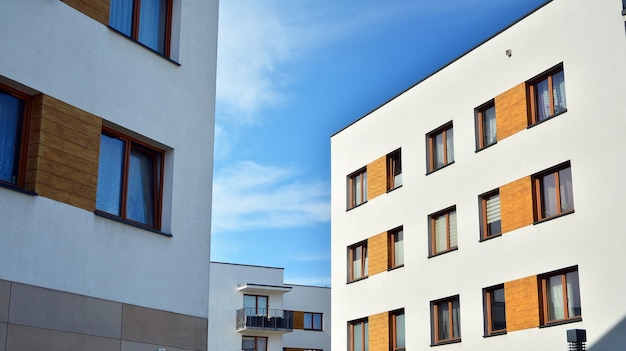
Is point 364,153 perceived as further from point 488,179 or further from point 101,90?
point 101,90

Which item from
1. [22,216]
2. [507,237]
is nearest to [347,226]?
[507,237]

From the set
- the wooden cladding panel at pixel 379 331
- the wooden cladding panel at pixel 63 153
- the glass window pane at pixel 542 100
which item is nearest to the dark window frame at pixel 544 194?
the glass window pane at pixel 542 100

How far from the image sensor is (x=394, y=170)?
31438 millimetres

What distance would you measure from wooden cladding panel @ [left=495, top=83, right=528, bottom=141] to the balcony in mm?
36263

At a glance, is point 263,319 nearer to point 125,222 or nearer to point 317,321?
point 317,321

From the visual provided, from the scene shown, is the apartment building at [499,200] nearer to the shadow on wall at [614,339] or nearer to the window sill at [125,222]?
the shadow on wall at [614,339]

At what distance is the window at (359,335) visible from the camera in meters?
31.6

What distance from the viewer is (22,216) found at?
10383 millimetres

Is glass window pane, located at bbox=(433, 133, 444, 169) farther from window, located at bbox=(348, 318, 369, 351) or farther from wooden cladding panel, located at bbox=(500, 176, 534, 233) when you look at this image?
window, located at bbox=(348, 318, 369, 351)

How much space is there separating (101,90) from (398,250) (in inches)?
782

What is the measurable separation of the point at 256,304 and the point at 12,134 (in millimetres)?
50902

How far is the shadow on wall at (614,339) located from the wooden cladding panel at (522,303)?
225 cm

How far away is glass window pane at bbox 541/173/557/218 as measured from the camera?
23859 mm

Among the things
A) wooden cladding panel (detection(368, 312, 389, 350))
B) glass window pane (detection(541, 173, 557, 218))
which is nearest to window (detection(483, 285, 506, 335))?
glass window pane (detection(541, 173, 557, 218))
